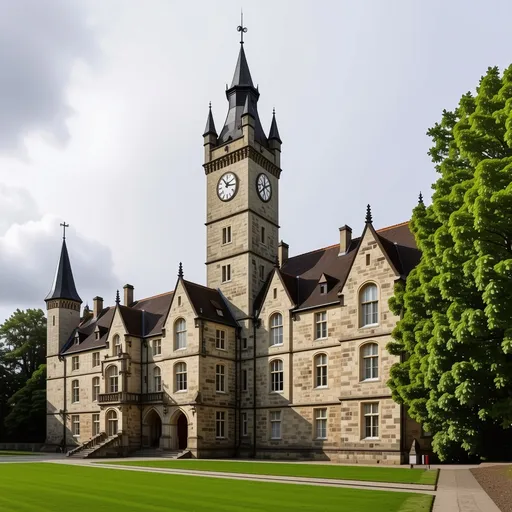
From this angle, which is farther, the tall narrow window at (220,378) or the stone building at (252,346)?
the tall narrow window at (220,378)

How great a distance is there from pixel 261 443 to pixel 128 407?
448 inches

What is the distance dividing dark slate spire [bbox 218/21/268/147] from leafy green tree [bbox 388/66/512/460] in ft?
89.2

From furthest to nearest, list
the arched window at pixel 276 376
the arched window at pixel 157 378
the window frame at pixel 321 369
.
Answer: the arched window at pixel 157 378 → the arched window at pixel 276 376 → the window frame at pixel 321 369

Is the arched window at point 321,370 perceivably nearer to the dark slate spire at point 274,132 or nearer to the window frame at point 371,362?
the window frame at point 371,362

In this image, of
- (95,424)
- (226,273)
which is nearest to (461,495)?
(226,273)

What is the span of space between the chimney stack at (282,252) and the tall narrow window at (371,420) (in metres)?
16.1

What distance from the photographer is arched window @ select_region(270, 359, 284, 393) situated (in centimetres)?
4094

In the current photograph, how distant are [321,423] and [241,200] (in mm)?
18302

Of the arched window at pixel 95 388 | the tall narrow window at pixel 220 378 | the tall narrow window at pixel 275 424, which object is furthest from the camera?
the arched window at pixel 95 388

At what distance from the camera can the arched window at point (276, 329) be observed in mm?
41531

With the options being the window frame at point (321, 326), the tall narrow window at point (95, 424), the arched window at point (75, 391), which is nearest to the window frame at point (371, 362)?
the window frame at point (321, 326)

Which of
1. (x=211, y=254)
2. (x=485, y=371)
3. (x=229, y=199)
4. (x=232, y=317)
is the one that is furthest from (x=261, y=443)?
(x=485, y=371)

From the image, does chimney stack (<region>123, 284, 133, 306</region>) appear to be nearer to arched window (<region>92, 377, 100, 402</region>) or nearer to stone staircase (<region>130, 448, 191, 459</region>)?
arched window (<region>92, 377, 100, 402</region>)

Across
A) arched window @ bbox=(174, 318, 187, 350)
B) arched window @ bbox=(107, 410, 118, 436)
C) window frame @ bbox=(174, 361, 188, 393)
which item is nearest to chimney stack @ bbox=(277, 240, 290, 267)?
arched window @ bbox=(174, 318, 187, 350)
